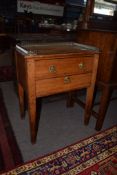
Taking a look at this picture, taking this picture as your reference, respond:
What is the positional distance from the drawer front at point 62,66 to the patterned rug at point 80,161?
66cm

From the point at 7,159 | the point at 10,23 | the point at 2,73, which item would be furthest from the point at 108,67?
the point at 10,23

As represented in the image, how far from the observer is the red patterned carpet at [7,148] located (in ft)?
4.22

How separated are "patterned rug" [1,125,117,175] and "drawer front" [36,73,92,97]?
0.53 m

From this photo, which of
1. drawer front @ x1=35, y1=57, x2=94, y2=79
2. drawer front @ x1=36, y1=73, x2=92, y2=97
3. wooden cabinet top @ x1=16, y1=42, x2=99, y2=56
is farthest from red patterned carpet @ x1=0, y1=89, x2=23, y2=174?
wooden cabinet top @ x1=16, y1=42, x2=99, y2=56

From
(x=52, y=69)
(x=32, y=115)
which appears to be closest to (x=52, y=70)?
(x=52, y=69)

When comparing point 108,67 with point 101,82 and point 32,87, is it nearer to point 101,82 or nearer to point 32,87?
point 101,82

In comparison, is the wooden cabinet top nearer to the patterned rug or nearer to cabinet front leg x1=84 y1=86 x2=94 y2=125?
cabinet front leg x1=84 y1=86 x2=94 y2=125

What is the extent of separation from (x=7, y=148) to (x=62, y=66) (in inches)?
33.6

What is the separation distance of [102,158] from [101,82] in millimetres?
670

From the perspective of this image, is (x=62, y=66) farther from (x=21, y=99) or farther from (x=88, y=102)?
(x=21, y=99)

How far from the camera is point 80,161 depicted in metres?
1.34

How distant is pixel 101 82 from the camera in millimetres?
1581

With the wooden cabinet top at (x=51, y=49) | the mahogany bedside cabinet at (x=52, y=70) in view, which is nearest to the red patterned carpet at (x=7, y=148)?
the mahogany bedside cabinet at (x=52, y=70)

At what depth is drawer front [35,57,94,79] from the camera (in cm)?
123
